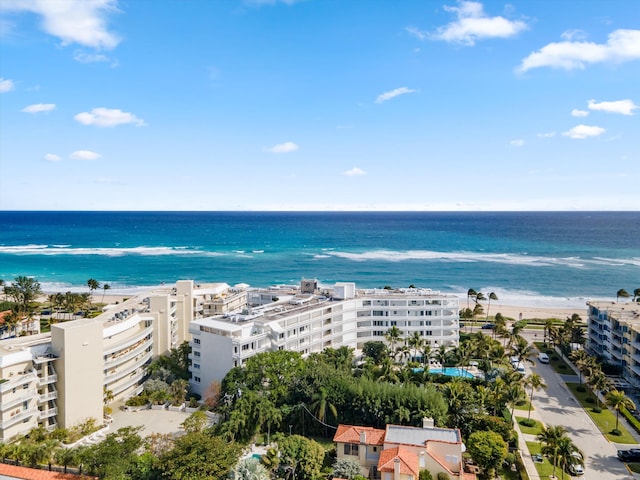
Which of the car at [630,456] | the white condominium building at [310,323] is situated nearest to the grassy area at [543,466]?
the car at [630,456]

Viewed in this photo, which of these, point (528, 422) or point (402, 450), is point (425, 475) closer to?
point (402, 450)

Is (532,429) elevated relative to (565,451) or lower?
lower

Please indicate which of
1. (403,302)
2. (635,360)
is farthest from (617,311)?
(403,302)

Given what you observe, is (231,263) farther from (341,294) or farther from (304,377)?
(304,377)

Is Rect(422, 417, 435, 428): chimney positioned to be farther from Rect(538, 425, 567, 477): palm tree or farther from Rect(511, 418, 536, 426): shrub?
Rect(511, 418, 536, 426): shrub

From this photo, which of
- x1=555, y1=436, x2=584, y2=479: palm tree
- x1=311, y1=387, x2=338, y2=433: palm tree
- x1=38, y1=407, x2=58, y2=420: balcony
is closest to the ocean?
x1=555, y1=436, x2=584, y2=479: palm tree

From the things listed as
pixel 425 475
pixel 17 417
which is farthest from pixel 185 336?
pixel 425 475

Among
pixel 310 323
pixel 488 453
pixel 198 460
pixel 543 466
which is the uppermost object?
pixel 310 323
